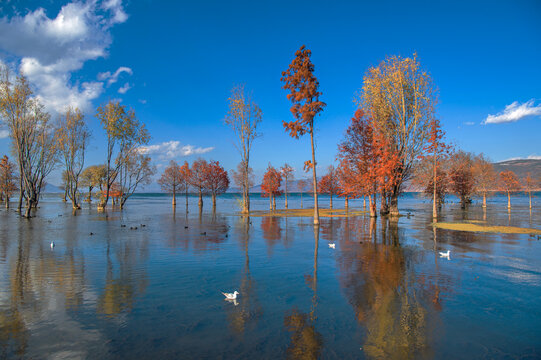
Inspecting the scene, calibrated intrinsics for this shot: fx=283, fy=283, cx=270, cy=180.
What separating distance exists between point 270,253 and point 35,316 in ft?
31.6

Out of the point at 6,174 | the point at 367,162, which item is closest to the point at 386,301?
the point at 367,162

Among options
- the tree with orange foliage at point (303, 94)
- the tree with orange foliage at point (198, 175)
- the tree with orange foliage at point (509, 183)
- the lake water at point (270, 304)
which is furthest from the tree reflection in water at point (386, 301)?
the tree with orange foliage at point (509, 183)

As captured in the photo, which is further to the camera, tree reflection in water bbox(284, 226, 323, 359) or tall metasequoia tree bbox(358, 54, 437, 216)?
tall metasequoia tree bbox(358, 54, 437, 216)

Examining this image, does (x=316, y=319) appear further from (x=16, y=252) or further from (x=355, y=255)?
(x=16, y=252)

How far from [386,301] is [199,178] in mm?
63922

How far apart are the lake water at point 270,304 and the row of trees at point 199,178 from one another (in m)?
53.4

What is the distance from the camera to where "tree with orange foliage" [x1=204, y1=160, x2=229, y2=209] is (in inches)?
2680

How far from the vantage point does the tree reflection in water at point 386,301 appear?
5590 mm

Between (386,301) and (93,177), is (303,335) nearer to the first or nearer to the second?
(386,301)

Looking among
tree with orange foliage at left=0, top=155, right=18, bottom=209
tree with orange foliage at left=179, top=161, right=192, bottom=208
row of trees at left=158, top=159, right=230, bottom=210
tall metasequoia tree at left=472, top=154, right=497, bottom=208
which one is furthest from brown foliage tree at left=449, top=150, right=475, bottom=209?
tree with orange foliage at left=0, top=155, right=18, bottom=209

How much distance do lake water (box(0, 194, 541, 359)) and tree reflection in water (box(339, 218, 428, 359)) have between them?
41 mm

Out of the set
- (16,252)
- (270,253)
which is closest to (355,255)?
(270,253)

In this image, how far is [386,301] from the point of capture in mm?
7840

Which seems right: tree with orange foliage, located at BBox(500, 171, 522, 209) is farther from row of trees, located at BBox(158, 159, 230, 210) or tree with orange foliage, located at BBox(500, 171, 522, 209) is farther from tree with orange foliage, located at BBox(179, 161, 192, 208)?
tree with orange foliage, located at BBox(179, 161, 192, 208)
